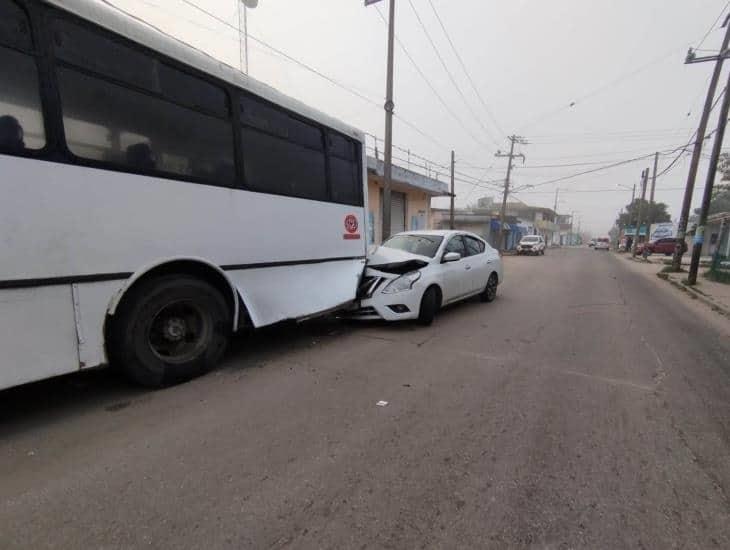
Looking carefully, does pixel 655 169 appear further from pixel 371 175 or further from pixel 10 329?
pixel 10 329

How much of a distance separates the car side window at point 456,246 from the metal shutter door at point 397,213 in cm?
1266

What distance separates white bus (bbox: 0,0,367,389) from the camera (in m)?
2.65

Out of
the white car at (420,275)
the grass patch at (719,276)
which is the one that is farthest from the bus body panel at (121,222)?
the grass patch at (719,276)

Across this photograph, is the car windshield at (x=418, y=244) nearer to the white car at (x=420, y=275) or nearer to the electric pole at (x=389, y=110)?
the white car at (x=420, y=275)

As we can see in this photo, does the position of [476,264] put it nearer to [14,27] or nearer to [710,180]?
[14,27]

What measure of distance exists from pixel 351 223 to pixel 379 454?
400 centimetres

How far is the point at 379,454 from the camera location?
260 cm

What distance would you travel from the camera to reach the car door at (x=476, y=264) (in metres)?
7.56

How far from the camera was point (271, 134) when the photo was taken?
14.9ft

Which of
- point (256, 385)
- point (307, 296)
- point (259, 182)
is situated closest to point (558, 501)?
point (256, 385)

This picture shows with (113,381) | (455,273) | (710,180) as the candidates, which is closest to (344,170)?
(455,273)

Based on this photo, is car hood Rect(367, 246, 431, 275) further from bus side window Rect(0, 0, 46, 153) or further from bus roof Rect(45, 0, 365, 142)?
bus side window Rect(0, 0, 46, 153)

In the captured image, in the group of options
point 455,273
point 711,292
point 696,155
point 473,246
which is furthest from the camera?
point 696,155

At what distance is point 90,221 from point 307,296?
2.63 metres
